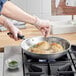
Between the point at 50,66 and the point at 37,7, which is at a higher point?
the point at 37,7

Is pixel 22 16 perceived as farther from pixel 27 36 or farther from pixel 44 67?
pixel 44 67

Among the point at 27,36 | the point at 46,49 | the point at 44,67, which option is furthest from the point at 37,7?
the point at 44,67

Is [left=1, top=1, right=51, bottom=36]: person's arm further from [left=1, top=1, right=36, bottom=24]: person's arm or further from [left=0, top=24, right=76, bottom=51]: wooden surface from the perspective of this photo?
[left=0, top=24, right=76, bottom=51]: wooden surface

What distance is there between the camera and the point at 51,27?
169 cm

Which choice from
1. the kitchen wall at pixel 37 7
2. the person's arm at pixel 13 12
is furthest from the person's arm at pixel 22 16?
the kitchen wall at pixel 37 7

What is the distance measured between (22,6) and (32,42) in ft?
3.81

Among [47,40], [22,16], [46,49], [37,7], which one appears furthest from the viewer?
[37,7]

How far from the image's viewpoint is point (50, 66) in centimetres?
112

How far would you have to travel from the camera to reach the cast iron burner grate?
1.07 metres

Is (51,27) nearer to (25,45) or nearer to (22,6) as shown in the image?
(25,45)

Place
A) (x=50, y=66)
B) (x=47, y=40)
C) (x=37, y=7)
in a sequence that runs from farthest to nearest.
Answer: (x=37, y=7) < (x=47, y=40) < (x=50, y=66)

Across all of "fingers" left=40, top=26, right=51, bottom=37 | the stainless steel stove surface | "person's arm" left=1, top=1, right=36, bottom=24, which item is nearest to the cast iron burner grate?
the stainless steel stove surface

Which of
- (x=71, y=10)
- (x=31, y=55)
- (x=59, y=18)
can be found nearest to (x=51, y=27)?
(x=71, y=10)

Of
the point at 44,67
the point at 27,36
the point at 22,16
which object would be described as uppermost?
the point at 22,16
